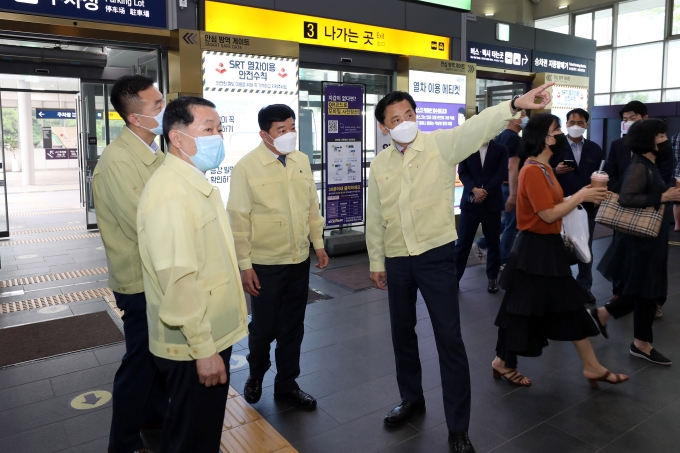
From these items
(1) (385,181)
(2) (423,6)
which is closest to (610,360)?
(1) (385,181)

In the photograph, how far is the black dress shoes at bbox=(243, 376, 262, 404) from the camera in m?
3.07

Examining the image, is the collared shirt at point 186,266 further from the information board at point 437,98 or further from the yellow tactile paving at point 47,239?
the yellow tactile paving at point 47,239

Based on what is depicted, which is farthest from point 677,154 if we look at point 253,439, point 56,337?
point 56,337

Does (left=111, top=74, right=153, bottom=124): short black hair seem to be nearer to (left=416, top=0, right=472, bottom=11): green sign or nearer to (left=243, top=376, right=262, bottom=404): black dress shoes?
(left=243, top=376, right=262, bottom=404): black dress shoes

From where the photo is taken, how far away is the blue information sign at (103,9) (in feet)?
14.9

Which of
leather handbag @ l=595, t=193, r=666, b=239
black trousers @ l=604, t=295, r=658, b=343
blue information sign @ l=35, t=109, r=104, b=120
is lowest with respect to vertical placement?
black trousers @ l=604, t=295, r=658, b=343

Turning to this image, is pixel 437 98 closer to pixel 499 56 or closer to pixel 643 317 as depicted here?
pixel 499 56

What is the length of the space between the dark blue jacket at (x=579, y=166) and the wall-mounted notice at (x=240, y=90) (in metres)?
3.08

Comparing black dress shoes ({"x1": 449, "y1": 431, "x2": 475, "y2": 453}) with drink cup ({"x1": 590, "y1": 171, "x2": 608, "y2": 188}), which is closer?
black dress shoes ({"x1": 449, "y1": 431, "x2": 475, "y2": 453})

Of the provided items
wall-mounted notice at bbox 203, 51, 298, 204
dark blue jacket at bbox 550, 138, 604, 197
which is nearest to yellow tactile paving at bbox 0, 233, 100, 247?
wall-mounted notice at bbox 203, 51, 298, 204

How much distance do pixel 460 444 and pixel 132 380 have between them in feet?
4.98

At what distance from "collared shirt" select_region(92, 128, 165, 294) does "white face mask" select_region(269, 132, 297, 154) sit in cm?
71

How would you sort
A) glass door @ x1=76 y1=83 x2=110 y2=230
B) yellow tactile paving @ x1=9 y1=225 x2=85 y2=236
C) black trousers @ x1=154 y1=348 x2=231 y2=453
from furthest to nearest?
glass door @ x1=76 y1=83 x2=110 y2=230 → yellow tactile paving @ x1=9 y1=225 x2=85 y2=236 → black trousers @ x1=154 y1=348 x2=231 y2=453

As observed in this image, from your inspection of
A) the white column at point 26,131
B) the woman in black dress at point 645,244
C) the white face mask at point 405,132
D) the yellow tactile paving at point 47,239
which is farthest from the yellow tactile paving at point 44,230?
the white column at point 26,131
